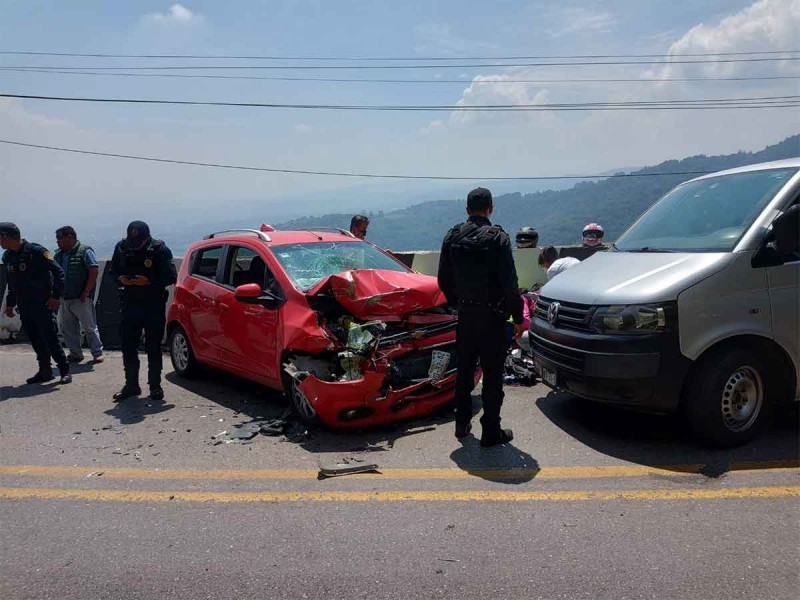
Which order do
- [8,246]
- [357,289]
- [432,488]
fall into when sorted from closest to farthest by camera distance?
[432,488], [357,289], [8,246]

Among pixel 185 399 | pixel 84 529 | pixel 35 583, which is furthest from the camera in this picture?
pixel 185 399

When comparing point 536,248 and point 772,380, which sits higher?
point 536,248

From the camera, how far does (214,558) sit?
3195 millimetres

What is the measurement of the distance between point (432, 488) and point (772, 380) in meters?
2.62

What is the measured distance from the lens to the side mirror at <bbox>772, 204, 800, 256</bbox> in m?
4.02

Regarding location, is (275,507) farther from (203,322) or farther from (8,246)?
(8,246)

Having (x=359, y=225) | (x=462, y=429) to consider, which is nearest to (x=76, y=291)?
(x=359, y=225)

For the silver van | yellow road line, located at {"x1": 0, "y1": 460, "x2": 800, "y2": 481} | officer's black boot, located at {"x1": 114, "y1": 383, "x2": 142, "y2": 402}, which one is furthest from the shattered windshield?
the silver van

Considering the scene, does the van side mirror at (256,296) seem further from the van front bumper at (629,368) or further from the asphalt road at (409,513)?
the van front bumper at (629,368)

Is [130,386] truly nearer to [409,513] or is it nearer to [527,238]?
[409,513]

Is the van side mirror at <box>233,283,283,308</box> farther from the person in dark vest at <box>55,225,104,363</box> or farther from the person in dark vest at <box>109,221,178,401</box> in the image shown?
the person in dark vest at <box>55,225,104,363</box>

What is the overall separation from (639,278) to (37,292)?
22.3ft

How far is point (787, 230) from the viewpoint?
13.3ft

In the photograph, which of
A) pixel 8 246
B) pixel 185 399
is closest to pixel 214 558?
pixel 185 399
